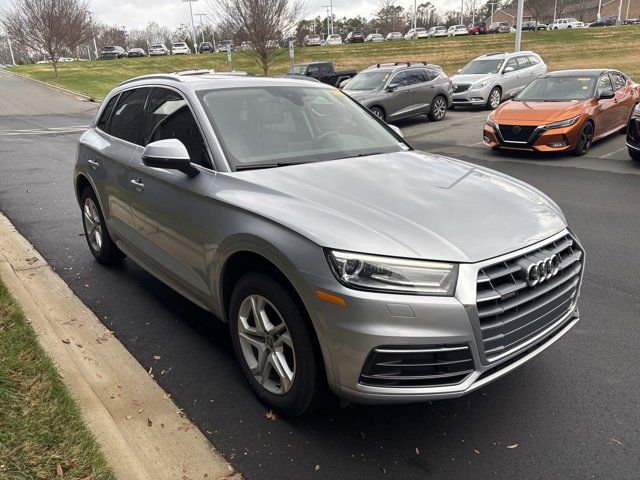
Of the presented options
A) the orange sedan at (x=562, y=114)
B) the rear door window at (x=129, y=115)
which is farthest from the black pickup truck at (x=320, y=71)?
the rear door window at (x=129, y=115)

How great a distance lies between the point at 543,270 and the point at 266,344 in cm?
149

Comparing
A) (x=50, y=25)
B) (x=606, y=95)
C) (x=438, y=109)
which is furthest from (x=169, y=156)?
(x=50, y=25)

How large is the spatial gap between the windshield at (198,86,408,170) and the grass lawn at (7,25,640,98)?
31656mm

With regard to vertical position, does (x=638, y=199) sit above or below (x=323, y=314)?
below

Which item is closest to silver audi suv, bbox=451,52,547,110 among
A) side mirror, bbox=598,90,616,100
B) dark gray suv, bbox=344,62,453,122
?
dark gray suv, bbox=344,62,453,122

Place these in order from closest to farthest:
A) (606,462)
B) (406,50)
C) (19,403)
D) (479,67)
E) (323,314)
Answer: (323,314) → (606,462) → (19,403) → (479,67) → (406,50)

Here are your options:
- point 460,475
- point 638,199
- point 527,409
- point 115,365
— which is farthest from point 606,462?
point 638,199

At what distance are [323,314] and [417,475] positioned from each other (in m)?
0.91

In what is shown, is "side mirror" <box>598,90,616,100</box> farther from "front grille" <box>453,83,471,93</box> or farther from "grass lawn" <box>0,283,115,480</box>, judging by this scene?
"grass lawn" <box>0,283,115,480</box>

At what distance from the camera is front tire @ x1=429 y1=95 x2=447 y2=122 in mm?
16953

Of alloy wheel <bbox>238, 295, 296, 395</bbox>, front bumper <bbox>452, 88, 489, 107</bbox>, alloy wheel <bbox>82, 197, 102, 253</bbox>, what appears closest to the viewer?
alloy wheel <bbox>238, 295, 296, 395</bbox>

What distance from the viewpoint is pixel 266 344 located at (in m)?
Answer: 2.94

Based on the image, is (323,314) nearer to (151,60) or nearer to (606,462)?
(606,462)

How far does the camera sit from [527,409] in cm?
302
